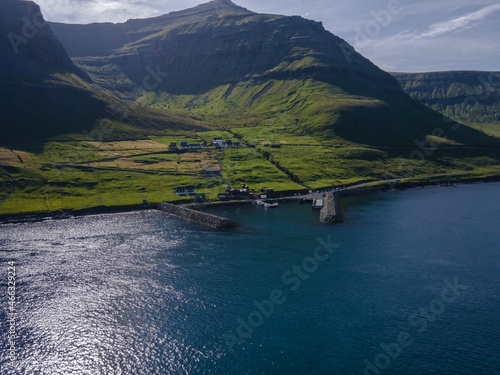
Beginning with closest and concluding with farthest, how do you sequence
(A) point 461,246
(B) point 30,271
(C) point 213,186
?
(B) point 30,271 → (A) point 461,246 → (C) point 213,186

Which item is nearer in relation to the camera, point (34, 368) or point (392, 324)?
point (34, 368)

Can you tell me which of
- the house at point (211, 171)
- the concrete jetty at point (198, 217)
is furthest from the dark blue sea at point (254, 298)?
the house at point (211, 171)

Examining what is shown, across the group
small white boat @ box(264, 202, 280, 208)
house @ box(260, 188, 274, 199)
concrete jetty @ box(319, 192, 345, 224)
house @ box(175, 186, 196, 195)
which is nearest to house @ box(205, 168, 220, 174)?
house @ box(175, 186, 196, 195)

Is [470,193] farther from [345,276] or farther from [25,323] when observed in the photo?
[25,323]

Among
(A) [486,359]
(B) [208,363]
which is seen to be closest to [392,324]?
(A) [486,359]

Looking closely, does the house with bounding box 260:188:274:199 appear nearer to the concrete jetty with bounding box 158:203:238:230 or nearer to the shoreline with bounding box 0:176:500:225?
the shoreline with bounding box 0:176:500:225

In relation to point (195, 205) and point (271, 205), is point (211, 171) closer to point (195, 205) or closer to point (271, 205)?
Answer: point (195, 205)

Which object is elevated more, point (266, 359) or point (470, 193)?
point (470, 193)

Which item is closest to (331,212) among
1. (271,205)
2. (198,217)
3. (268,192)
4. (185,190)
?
(271,205)
